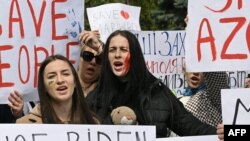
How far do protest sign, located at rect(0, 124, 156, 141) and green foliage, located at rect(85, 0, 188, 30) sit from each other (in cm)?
1094

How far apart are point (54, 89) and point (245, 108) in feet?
3.23

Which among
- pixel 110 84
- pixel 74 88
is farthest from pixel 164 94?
pixel 74 88

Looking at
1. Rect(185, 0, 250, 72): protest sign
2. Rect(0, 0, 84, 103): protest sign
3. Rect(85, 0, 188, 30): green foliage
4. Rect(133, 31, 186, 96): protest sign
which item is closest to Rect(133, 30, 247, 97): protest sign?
Rect(133, 31, 186, 96): protest sign

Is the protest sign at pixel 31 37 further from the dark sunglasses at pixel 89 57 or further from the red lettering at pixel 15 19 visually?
the dark sunglasses at pixel 89 57

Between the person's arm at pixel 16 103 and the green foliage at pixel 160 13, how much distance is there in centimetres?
1018

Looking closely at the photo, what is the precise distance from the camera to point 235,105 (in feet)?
15.1

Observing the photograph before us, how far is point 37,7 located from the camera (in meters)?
5.36

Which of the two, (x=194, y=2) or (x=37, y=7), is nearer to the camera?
(x=194, y=2)

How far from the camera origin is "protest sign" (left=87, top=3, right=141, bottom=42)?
26.6 ft

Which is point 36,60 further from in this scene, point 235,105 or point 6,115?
point 235,105

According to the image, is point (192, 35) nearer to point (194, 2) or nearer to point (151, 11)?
point (194, 2)

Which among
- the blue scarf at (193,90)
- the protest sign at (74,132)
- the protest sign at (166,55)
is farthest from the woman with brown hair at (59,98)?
the protest sign at (166,55)

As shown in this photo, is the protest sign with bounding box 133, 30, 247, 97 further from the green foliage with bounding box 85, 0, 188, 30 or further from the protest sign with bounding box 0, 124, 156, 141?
the green foliage with bounding box 85, 0, 188, 30

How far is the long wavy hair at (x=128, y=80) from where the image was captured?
4.98 meters
